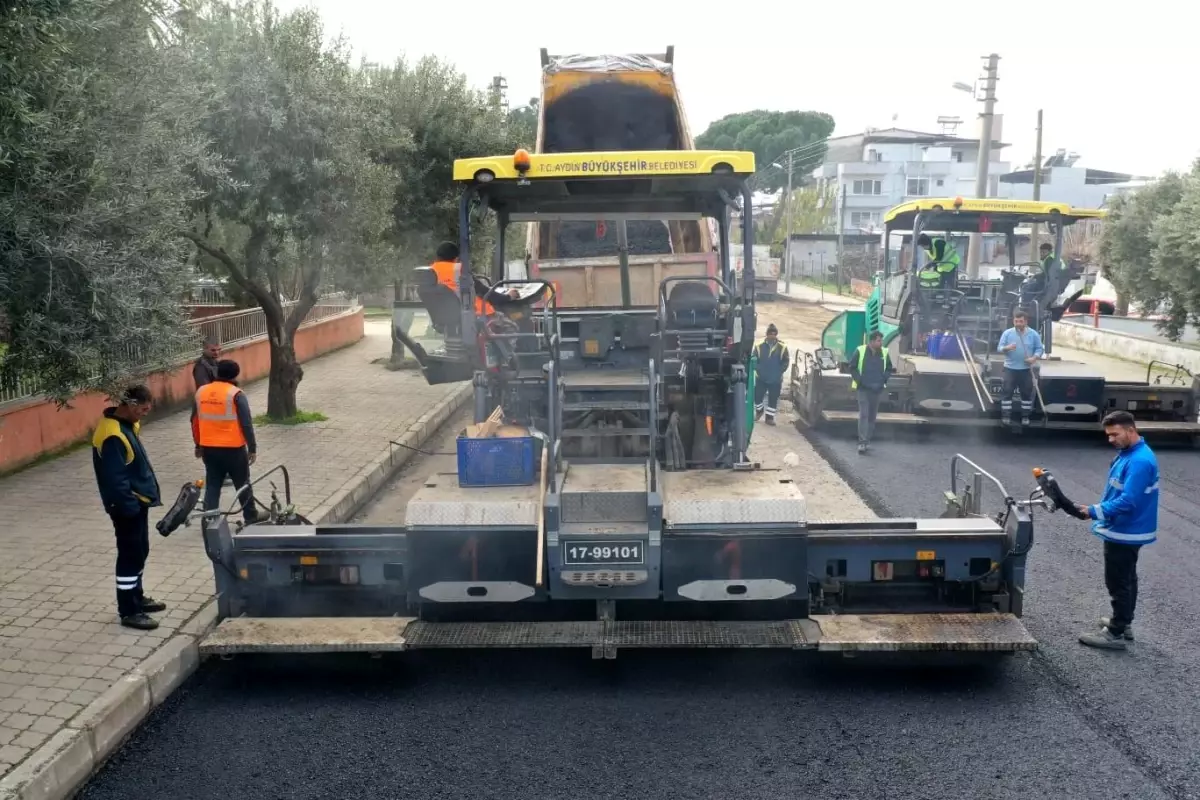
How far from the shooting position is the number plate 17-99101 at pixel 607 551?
17.5ft

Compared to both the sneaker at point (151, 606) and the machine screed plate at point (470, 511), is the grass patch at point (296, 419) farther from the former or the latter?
the machine screed plate at point (470, 511)

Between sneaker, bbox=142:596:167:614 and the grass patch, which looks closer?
sneaker, bbox=142:596:167:614

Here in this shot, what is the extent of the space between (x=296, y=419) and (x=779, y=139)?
61001 millimetres

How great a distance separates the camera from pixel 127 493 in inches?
232

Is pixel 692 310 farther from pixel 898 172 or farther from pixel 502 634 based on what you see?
pixel 898 172

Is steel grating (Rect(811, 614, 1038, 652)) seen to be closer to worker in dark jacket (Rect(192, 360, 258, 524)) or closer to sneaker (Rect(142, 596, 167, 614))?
sneaker (Rect(142, 596, 167, 614))

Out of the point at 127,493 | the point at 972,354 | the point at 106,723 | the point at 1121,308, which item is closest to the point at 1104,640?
the point at 106,723

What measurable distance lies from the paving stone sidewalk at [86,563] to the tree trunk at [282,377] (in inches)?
14.0

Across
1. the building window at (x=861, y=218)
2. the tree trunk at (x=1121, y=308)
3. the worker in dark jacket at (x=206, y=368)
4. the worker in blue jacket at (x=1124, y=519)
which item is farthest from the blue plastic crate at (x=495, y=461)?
the building window at (x=861, y=218)

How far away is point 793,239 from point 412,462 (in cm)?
5198

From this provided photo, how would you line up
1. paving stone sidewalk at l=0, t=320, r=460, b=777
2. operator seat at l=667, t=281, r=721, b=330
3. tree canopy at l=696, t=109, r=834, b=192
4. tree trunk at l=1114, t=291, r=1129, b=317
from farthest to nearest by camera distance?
tree canopy at l=696, t=109, r=834, b=192
tree trunk at l=1114, t=291, r=1129, b=317
operator seat at l=667, t=281, r=721, b=330
paving stone sidewalk at l=0, t=320, r=460, b=777

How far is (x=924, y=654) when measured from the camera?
5.67 m

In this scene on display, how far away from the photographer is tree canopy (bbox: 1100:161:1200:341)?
52.0ft

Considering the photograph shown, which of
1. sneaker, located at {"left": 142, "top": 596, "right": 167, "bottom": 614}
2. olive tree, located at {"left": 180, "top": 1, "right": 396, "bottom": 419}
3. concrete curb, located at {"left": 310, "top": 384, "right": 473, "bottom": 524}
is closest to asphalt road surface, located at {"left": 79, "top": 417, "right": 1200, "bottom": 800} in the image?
sneaker, located at {"left": 142, "top": 596, "right": 167, "bottom": 614}
